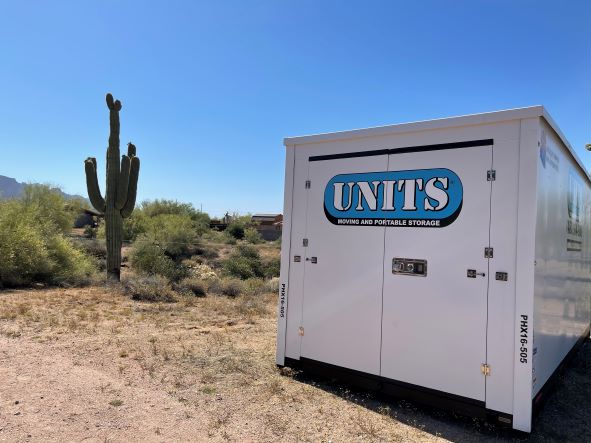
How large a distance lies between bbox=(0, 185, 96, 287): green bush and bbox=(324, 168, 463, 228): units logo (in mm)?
11396

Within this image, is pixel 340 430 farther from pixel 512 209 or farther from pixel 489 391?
pixel 512 209

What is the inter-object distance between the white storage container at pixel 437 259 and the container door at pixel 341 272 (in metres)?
0.01

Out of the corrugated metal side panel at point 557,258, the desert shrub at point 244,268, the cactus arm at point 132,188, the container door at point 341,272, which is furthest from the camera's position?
the desert shrub at point 244,268

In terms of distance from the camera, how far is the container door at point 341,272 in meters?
5.16

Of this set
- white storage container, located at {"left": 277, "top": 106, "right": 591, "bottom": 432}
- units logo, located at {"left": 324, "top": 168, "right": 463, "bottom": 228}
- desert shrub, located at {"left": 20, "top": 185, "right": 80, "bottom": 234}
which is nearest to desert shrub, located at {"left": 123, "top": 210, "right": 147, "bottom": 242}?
desert shrub, located at {"left": 20, "top": 185, "right": 80, "bottom": 234}

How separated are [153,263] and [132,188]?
3.10 m

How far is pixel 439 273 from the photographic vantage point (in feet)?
15.3

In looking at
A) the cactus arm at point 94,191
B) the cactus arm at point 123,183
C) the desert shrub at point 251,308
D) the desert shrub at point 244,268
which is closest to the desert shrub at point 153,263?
the desert shrub at point 244,268

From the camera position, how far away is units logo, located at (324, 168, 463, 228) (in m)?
4.68

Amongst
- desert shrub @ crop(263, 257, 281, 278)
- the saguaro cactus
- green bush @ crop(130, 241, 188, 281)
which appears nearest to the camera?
the saguaro cactus

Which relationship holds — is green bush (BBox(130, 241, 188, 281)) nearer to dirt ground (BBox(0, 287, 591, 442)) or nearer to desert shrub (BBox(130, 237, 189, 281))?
desert shrub (BBox(130, 237, 189, 281))

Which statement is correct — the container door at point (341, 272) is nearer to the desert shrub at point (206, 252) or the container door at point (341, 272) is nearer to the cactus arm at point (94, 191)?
the cactus arm at point (94, 191)

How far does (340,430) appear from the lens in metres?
4.27

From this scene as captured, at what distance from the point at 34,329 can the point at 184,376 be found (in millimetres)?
3779
